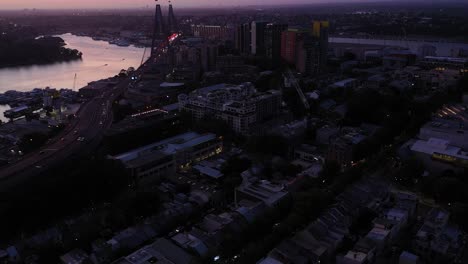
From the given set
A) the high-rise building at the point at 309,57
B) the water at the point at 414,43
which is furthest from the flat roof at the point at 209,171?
the water at the point at 414,43

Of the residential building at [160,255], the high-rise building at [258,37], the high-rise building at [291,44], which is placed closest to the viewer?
the residential building at [160,255]

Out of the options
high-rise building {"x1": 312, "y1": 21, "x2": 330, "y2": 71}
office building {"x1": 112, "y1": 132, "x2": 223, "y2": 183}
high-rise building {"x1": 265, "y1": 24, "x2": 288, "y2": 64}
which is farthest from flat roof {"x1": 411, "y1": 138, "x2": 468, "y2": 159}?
high-rise building {"x1": 265, "y1": 24, "x2": 288, "y2": 64}

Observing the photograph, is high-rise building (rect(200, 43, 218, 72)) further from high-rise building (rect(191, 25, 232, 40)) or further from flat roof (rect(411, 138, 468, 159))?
flat roof (rect(411, 138, 468, 159))

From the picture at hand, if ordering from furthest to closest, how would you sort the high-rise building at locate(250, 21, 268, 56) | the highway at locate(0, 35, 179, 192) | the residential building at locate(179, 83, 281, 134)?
the high-rise building at locate(250, 21, 268, 56), the residential building at locate(179, 83, 281, 134), the highway at locate(0, 35, 179, 192)

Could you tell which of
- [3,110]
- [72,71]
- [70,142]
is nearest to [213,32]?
[72,71]

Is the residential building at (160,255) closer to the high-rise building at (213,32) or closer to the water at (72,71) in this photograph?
the water at (72,71)

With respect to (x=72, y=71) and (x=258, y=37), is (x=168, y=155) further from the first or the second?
(x=72, y=71)
